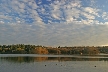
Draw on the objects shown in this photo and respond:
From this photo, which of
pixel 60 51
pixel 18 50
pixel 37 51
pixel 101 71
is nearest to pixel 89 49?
pixel 60 51

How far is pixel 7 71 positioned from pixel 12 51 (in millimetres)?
145409

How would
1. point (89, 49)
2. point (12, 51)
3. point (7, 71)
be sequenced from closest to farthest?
point (7, 71), point (89, 49), point (12, 51)

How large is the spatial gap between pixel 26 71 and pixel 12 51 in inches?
5749

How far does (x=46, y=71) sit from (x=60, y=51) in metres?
149

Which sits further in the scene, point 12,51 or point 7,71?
point 12,51

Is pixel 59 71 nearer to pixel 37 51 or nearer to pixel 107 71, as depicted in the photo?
pixel 107 71

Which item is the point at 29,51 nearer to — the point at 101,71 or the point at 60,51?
the point at 60,51

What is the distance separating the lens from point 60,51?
609 feet

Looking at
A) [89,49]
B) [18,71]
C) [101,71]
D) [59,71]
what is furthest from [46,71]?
[89,49]

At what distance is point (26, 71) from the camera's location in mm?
36312

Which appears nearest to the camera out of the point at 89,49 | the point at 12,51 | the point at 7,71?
the point at 7,71

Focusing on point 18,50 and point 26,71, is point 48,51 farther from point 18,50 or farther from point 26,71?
point 26,71

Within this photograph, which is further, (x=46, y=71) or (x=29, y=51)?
(x=29, y=51)

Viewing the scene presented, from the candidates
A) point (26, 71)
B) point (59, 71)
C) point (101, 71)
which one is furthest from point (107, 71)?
point (26, 71)
